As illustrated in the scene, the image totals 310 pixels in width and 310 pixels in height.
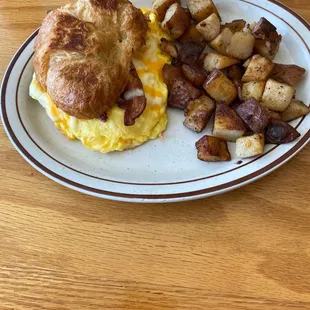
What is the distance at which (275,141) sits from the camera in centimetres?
158

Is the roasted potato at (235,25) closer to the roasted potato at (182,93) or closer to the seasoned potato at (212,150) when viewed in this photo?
the roasted potato at (182,93)

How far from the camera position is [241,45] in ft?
5.95

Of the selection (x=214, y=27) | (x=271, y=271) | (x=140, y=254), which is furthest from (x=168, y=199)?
(x=214, y=27)

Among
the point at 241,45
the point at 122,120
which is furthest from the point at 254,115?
A: the point at 122,120

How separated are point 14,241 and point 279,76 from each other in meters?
1.13

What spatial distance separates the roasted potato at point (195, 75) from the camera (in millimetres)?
1800

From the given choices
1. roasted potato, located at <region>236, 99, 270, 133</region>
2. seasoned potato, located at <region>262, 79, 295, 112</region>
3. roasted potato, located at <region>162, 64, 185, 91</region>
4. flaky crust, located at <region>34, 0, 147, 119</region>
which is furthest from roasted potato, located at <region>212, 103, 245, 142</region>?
flaky crust, located at <region>34, 0, 147, 119</region>

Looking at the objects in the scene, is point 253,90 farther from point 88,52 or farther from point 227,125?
point 88,52

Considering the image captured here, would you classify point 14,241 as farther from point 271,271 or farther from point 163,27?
point 163,27

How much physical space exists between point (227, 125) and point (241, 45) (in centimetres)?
37

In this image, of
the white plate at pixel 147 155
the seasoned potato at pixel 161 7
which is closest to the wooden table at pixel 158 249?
the white plate at pixel 147 155

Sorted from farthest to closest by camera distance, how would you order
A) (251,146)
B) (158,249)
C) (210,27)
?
(210,27), (251,146), (158,249)

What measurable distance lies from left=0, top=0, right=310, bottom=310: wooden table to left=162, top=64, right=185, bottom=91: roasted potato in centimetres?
52

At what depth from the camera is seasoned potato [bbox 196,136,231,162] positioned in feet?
5.24
